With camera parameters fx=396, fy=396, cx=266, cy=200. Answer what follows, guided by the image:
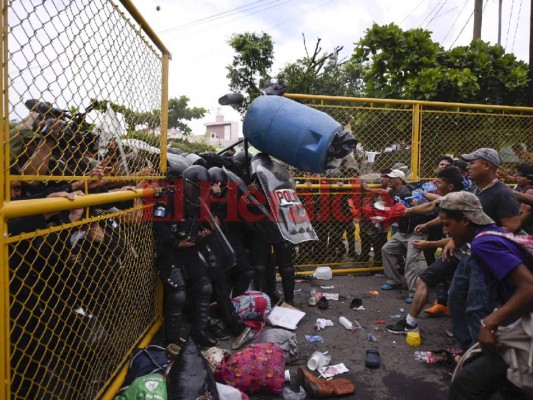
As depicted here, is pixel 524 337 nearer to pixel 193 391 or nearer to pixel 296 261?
pixel 193 391

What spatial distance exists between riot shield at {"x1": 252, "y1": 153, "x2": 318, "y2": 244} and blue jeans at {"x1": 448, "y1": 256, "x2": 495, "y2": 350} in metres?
1.51

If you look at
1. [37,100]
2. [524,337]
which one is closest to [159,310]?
[37,100]

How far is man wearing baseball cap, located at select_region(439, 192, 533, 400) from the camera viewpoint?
2.01 metres

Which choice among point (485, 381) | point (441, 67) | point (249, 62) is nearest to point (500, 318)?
point (485, 381)

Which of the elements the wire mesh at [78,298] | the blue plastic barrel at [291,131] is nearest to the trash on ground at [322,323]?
the blue plastic barrel at [291,131]

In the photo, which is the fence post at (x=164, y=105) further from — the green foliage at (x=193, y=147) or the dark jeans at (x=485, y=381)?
the green foliage at (x=193, y=147)

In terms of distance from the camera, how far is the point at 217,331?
389cm

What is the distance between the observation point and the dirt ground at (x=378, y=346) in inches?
122

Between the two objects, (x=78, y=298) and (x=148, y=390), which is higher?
(x=78, y=298)

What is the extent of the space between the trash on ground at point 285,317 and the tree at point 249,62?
879 centimetres

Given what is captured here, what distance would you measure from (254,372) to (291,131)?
7.21 feet

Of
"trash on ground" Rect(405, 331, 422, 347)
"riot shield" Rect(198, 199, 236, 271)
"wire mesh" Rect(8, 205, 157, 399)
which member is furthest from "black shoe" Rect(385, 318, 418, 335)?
"wire mesh" Rect(8, 205, 157, 399)

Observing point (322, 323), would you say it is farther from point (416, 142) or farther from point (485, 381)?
point (416, 142)

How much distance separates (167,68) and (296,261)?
3600 millimetres
